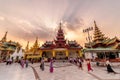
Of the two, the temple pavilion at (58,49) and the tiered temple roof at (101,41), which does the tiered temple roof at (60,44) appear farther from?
the tiered temple roof at (101,41)

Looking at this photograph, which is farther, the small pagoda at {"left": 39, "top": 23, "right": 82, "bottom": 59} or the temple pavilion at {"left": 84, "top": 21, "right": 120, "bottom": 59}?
the small pagoda at {"left": 39, "top": 23, "right": 82, "bottom": 59}

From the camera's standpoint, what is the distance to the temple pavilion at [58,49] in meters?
36.7

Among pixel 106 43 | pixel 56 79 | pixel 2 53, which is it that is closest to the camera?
pixel 56 79

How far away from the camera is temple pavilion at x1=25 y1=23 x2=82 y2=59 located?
3671 cm

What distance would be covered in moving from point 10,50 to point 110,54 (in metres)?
34.5

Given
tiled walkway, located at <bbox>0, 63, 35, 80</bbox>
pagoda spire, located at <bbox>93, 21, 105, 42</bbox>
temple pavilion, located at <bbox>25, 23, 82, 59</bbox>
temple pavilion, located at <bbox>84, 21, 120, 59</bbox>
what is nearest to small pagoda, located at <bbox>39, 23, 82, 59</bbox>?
temple pavilion, located at <bbox>25, 23, 82, 59</bbox>

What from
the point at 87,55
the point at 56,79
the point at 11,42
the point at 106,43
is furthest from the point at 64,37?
the point at 56,79

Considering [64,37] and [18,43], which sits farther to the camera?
[18,43]

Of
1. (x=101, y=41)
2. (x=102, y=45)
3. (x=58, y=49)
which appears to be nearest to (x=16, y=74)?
(x=58, y=49)

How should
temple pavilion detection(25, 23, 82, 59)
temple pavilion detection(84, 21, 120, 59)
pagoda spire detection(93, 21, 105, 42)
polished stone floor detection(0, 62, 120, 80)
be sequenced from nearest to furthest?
polished stone floor detection(0, 62, 120, 80) < temple pavilion detection(84, 21, 120, 59) < temple pavilion detection(25, 23, 82, 59) < pagoda spire detection(93, 21, 105, 42)

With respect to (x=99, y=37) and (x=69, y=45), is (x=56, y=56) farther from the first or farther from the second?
(x=99, y=37)

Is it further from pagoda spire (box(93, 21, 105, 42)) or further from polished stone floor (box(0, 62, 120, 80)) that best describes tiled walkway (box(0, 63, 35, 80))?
pagoda spire (box(93, 21, 105, 42))

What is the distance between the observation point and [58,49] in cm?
3672

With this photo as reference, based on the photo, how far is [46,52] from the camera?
39438 millimetres
